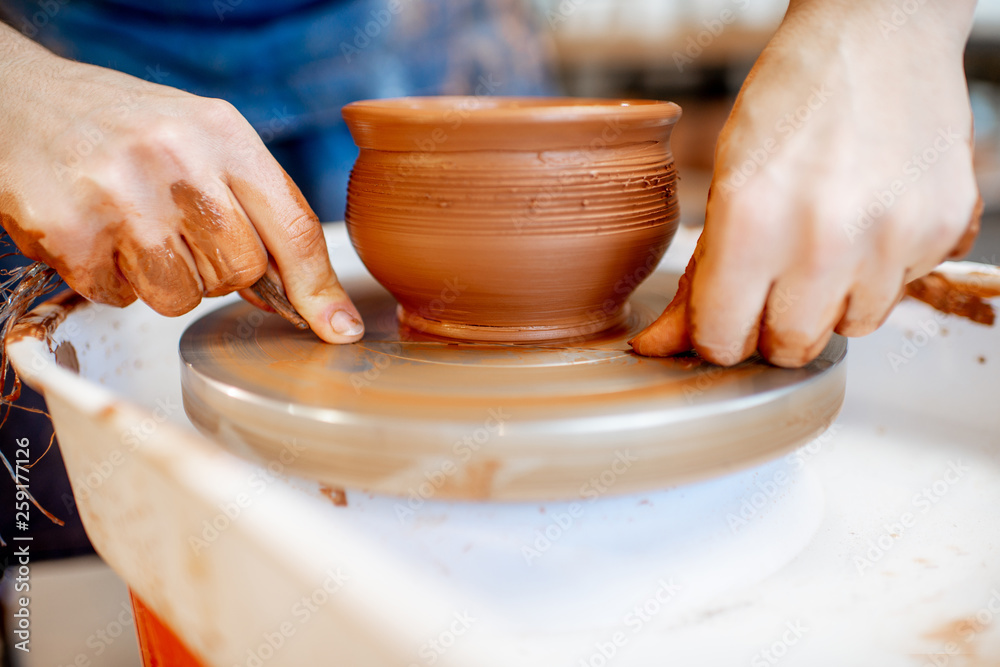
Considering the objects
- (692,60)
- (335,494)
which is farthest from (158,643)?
(692,60)

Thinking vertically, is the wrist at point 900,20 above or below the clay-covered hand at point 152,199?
above

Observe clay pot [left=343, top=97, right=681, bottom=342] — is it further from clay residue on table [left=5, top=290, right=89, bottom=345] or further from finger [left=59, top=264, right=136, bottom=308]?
clay residue on table [left=5, top=290, right=89, bottom=345]

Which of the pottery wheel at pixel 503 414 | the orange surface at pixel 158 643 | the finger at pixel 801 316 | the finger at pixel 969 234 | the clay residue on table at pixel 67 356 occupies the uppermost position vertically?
the finger at pixel 969 234

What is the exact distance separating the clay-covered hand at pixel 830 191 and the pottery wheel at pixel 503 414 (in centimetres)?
5

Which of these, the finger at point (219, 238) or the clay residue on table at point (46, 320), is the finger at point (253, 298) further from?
the clay residue on table at point (46, 320)

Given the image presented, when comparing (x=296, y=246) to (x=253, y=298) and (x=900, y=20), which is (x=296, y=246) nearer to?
(x=253, y=298)

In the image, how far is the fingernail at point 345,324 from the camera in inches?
32.5

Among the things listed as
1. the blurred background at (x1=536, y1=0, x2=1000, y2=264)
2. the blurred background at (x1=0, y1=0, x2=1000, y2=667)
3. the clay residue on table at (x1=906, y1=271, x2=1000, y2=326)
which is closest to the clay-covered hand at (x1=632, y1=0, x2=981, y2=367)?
the clay residue on table at (x1=906, y1=271, x2=1000, y2=326)

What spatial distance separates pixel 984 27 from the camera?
12.4ft

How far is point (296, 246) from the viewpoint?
0.81 m

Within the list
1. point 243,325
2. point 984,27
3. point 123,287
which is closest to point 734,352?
point 243,325

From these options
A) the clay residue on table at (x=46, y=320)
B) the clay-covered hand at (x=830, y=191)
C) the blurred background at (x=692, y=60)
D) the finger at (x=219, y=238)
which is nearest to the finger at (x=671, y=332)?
the clay-covered hand at (x=830, y=191)

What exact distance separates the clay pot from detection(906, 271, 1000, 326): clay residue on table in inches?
18.1

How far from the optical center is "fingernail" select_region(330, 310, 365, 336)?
0.83 m
